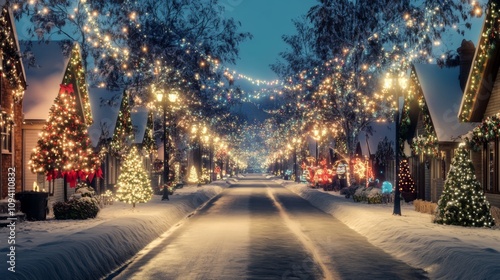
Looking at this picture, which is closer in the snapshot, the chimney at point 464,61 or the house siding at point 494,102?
the house siding at point 494,102

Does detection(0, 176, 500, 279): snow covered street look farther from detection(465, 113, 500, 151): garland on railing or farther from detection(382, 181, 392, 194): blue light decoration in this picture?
detection(382, 181, 392, 194): blue light decoration

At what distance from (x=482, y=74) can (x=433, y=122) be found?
312 inches

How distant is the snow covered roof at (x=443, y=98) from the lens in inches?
1388

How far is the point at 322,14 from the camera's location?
149 ft

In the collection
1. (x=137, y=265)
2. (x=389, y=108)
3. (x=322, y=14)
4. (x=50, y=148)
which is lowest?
(x=137, y=265)

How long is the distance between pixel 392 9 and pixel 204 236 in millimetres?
27932

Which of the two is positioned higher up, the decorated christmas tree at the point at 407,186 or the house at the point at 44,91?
the house at the point at 44,91

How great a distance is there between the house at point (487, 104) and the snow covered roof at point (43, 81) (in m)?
17.2

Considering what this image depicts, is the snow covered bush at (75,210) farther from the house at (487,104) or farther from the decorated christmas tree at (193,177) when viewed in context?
the decorated christmas tree at (193,177)

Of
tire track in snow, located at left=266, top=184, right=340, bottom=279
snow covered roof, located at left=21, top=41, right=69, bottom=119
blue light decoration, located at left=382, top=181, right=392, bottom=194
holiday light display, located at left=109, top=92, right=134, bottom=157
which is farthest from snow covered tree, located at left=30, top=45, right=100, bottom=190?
blue light decoration, located at left=382, top=181, right=392, bottom=194

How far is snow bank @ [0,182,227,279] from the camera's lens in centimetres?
1234

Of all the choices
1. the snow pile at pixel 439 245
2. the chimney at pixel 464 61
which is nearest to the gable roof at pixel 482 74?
the snow pile at pixel 439 245

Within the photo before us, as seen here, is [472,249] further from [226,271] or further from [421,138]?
[421,138]

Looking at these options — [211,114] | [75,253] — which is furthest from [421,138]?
[211,114]
